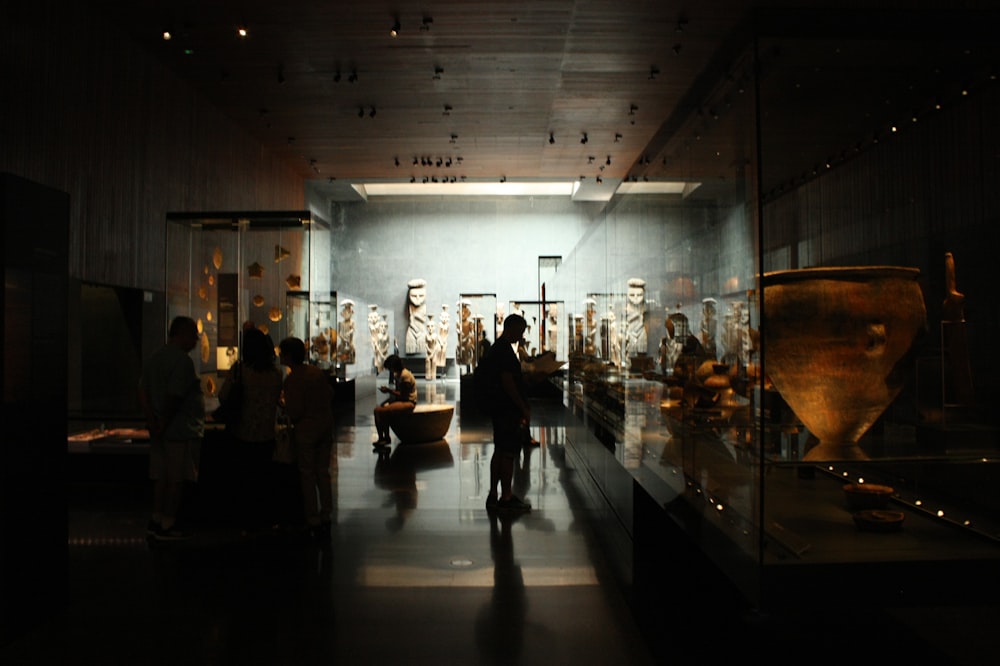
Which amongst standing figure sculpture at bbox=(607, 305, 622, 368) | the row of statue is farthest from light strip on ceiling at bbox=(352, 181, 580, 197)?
standing figure sculpture at bbox=(607, 305, 622, 368)

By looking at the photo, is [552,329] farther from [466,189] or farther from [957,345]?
[957,345]

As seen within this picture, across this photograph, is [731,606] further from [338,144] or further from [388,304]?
[388,304]

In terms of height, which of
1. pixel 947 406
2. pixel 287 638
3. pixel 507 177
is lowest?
pixel 287 638

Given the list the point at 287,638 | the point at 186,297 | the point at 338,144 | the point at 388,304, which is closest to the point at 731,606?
the point at 287,638

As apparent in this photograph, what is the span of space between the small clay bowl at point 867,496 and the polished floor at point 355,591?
108 centimetres

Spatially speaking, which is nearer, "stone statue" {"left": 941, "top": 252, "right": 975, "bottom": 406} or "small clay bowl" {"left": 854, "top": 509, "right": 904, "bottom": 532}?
"small clay bowl" {"left": 854, "top": 509, "right": 904, "bottom": 532}

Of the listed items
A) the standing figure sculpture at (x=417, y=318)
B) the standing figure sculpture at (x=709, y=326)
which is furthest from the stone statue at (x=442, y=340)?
the standing figure sculpture at (x=709, y=326)

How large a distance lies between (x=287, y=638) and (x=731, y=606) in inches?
75.8

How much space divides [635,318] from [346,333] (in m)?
11.2

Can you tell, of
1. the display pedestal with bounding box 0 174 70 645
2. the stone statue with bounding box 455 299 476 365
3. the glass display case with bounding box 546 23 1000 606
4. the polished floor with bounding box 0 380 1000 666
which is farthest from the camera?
the stone statue with bounding box 455 299 476 365

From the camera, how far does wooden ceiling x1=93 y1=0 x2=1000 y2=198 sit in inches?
297

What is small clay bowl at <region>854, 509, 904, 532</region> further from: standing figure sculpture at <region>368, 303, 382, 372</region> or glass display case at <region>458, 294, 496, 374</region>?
standing figure sculpture at <region>368, 303, 382, 372</region>

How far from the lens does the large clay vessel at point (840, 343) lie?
223cm

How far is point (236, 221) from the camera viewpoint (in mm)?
6355
